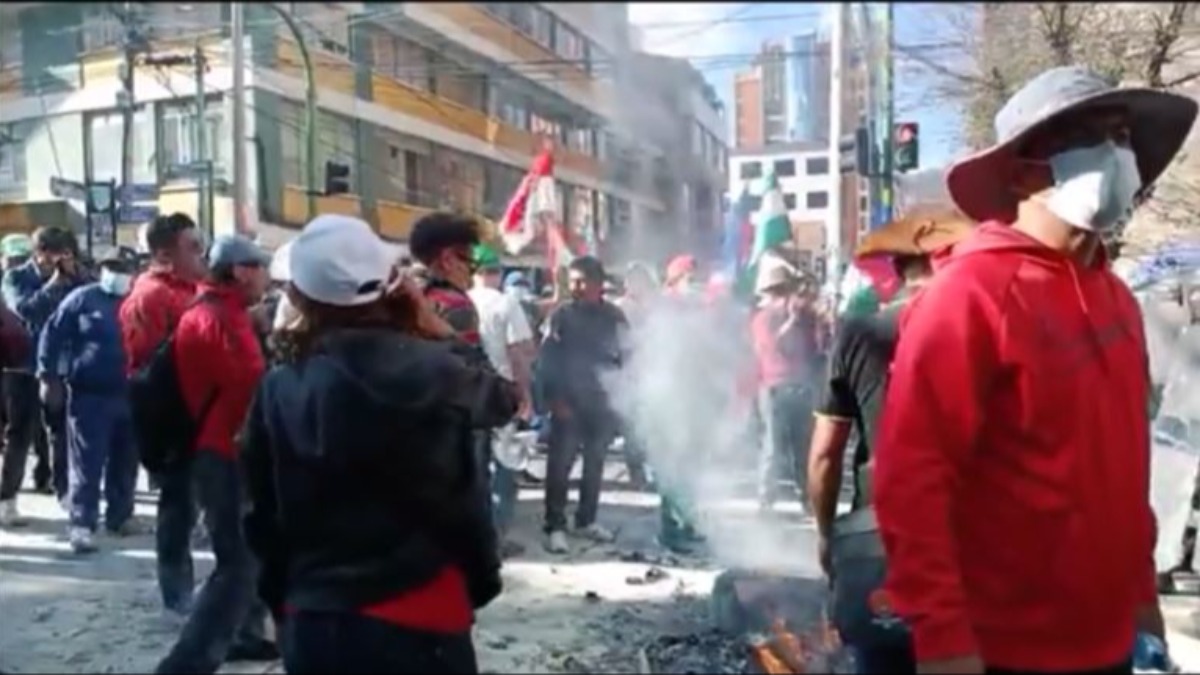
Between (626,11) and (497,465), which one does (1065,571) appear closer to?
(626,11)

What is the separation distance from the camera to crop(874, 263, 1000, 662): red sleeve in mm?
1960

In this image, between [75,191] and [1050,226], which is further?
[75,191]

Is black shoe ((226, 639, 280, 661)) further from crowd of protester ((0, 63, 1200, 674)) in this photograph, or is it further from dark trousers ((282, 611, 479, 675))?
dark trousers ((282, 611, 479, 675))

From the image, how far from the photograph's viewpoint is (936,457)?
1.99 metres

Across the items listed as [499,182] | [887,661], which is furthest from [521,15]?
[499,182]

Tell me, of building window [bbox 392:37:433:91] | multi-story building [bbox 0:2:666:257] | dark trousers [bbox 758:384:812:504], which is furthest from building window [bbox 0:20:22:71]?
dark trousers [bbox 758:384:812:504]

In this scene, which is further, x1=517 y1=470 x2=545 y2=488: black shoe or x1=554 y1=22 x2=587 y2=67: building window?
x1=517 y1=470 x2=545 y2=488: black shoe

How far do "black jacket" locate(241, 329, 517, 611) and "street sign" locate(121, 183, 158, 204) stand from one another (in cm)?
361

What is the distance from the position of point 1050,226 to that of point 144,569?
16.8 feet

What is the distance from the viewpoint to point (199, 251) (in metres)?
5.23

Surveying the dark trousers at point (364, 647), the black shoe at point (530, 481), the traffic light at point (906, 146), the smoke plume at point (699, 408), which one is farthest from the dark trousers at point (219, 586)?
the black shoe at point (530, 481)

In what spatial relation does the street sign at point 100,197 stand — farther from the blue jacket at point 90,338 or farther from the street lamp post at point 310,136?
the street lamp post at point 310,136

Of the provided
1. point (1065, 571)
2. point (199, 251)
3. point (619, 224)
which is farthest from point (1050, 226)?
point (199, 251)

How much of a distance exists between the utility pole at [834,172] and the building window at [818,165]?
3 cm
